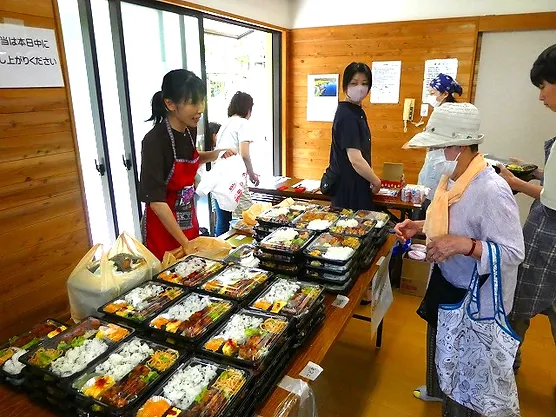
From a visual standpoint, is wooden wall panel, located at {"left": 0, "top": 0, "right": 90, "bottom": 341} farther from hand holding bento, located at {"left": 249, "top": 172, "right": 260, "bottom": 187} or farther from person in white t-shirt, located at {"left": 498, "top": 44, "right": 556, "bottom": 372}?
person in white t-shirt, located at {"left": 498, "top": 44, "right": 556, "bottom": 372}

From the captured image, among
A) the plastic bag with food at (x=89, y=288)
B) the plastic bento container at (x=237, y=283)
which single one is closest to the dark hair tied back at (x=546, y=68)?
the plastic bento container at (x=237, y=283)

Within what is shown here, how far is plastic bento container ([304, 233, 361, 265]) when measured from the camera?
57.7 inches

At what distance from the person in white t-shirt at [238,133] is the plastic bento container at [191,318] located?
1.83 meters

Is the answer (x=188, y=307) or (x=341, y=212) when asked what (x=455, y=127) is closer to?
(x=341, y=212)

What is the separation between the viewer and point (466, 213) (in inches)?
53.1

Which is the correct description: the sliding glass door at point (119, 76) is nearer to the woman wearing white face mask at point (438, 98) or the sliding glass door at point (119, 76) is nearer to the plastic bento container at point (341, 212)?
the plastic bento container at point (341, 212)

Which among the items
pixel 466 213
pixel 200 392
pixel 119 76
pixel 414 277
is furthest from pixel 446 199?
pixel 119 76

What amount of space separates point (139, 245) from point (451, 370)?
49.8 inches

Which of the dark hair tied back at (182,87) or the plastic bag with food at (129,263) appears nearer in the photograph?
the plastic bag with food at (129,263)

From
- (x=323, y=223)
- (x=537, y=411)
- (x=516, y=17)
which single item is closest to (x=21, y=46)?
(x=323, y=223)

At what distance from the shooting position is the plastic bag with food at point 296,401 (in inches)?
37.8

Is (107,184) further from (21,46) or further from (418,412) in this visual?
(418,412)

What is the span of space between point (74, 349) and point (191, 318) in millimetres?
314

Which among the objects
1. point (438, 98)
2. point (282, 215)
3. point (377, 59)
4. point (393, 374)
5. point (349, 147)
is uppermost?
point (377, 59)
